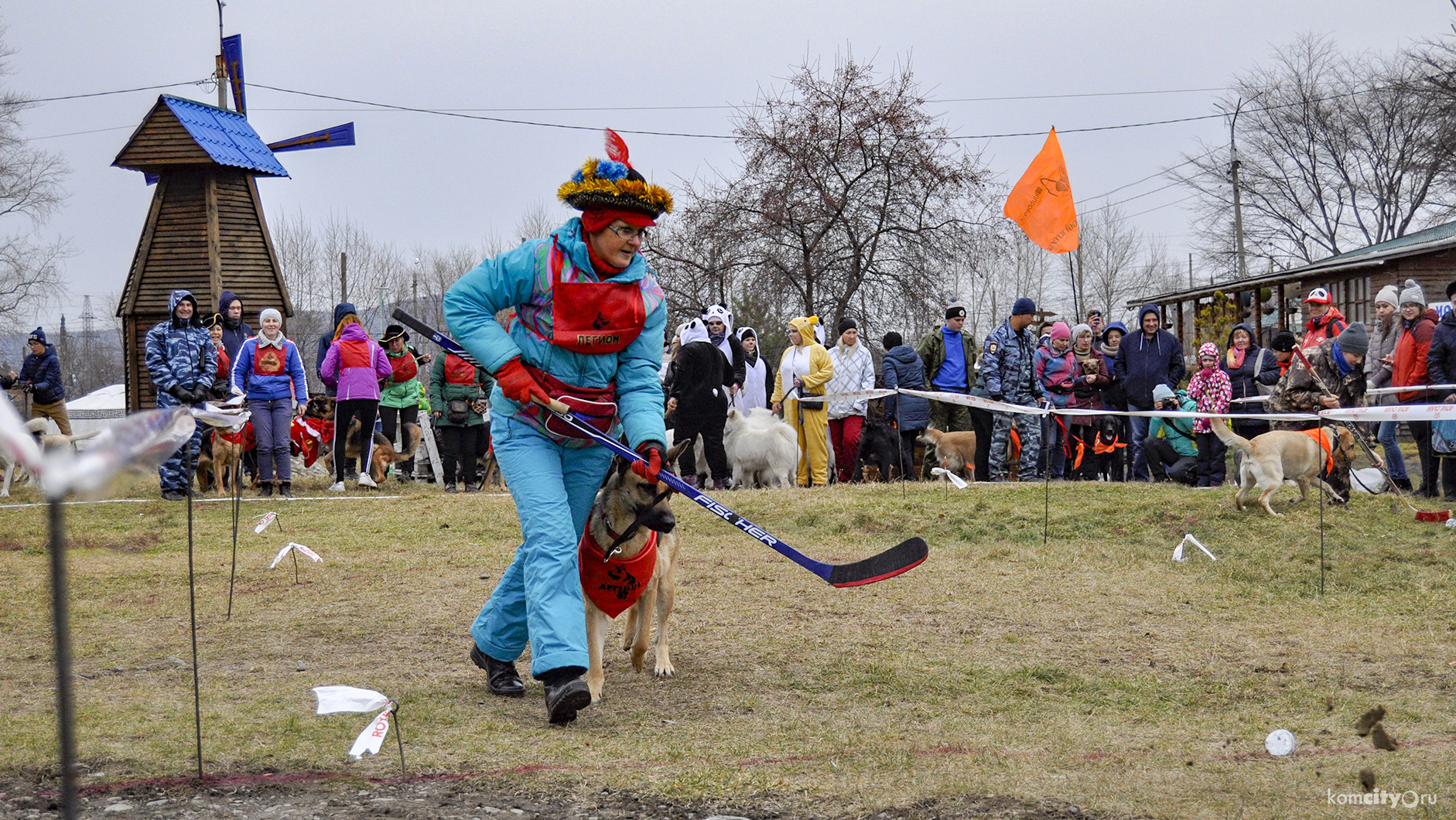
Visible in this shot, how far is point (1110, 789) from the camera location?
365cm

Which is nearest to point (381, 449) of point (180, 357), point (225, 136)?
point (180, 357)

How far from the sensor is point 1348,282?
28500 mm

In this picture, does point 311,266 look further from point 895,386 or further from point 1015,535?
point 1015,535

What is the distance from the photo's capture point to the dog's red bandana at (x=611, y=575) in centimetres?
499

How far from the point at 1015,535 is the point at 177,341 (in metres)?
7.89

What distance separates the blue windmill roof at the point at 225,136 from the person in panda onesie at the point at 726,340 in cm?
1682

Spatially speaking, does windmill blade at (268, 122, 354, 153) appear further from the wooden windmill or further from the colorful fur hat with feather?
the colorful fur hat with feather

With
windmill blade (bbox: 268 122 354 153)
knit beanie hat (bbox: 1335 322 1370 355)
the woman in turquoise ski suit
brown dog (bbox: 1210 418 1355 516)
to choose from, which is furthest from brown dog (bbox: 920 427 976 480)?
windmill blade (bbox: 268 122 354 153)

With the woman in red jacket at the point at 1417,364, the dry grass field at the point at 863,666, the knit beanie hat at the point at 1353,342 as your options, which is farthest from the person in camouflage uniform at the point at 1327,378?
the dry grass field at the point at 863,666

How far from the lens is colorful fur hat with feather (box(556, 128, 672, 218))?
15.4 ft

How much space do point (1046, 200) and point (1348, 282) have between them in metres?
19.3

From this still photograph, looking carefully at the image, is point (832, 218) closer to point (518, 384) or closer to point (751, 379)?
point (751, 379)

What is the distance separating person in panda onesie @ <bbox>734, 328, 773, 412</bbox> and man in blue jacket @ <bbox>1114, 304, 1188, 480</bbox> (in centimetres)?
419

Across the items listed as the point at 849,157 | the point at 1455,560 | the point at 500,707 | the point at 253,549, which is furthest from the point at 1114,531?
the point at 849,157
